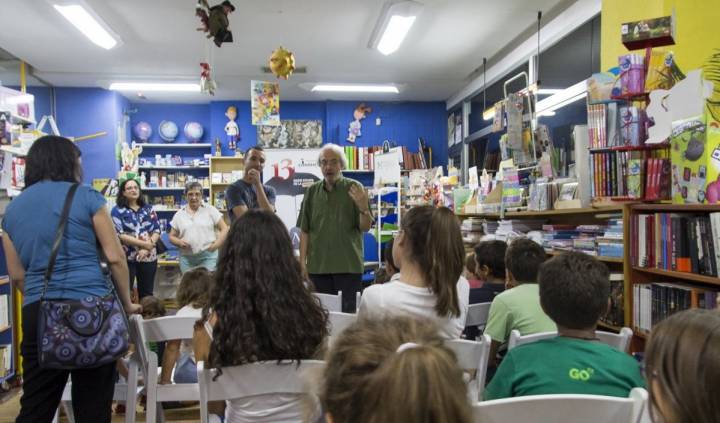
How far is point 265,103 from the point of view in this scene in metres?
4.93

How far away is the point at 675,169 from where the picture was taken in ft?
7.83

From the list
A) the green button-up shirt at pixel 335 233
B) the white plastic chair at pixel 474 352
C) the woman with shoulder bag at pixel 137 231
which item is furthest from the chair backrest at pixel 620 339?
the woman with shoulder bag at pixel 137 231

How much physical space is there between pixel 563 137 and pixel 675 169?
275 centimetres

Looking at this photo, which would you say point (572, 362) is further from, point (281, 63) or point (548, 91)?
point (548, 91)

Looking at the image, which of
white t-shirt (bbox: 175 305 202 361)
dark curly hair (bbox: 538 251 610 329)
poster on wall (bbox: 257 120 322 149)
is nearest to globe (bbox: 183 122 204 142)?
poster on wall (bbox: 257 120 322 149)

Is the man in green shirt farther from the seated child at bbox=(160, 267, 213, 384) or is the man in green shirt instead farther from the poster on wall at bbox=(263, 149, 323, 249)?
the poster on wall at bbox=(263, 149, 323, 249)

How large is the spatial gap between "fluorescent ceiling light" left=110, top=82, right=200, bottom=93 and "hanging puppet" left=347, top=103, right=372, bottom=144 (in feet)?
7.99

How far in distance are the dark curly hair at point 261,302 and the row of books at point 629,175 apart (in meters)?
1.94

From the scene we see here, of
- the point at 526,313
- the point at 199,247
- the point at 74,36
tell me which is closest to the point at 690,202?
the point at 526,313

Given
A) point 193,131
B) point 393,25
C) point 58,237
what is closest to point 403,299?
point 58,237

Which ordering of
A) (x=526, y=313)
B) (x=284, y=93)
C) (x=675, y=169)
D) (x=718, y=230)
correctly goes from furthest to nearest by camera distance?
(x=284, y=93) → (x=675, y=169) → (x=718, y=230) → (x=526, y=313)

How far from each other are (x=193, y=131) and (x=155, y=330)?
688 centimetres

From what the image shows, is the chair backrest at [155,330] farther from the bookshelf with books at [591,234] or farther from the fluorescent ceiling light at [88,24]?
the fluorescent ceiling light at [88,24]

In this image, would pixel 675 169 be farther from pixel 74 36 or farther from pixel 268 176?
pixel 268 176
